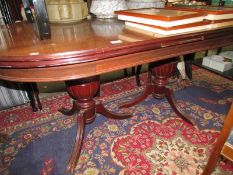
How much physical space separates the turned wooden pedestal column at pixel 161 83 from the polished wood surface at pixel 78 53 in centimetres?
61

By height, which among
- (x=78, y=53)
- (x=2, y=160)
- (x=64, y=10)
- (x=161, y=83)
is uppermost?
(x=64, y=10)

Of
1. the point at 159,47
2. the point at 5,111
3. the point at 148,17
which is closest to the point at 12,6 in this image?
the point at 5,111

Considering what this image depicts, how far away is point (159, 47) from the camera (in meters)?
0.70

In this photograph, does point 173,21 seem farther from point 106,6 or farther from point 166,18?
point 106,6

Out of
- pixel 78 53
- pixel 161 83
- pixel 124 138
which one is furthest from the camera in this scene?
pixel 161 83

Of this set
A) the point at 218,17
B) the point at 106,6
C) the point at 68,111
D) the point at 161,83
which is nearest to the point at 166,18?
the point at 218,17

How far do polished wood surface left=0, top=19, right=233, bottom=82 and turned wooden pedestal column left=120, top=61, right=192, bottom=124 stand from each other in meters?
0.61

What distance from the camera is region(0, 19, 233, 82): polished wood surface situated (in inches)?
22.0

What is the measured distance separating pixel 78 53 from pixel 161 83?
3.58 ft

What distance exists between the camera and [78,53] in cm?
57

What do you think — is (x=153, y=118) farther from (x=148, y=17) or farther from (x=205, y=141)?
(x=148, y=17)

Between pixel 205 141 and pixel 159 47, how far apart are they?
0.92m

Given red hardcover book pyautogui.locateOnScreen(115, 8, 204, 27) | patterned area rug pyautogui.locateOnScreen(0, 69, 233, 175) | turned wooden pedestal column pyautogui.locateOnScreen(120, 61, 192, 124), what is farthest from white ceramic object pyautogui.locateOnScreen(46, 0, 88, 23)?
patterned area rug pyautogui.locateOnScreen(0, 69, 233, 175)

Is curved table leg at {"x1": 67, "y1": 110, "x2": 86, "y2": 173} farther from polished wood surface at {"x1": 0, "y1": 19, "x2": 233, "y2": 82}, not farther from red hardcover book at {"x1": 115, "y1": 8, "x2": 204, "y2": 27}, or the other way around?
red hardcover book at {"x1": 115, "y1": 8, "x2": 204, "y2": 27}
